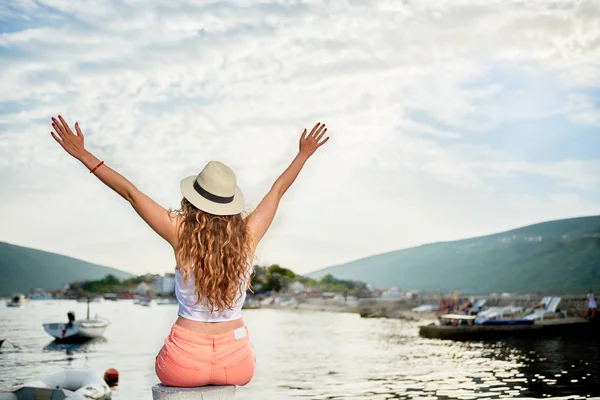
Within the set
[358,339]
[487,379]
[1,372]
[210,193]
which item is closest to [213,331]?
[210,193]

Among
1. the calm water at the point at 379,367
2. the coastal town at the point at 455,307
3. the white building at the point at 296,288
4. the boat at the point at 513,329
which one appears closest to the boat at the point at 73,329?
the calm water at the point at 379,367

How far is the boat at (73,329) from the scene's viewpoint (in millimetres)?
48875

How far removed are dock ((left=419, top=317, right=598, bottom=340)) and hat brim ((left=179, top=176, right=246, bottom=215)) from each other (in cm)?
4313

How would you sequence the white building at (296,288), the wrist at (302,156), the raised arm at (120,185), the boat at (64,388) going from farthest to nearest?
the white building at (296,288) → the boat at (64,388) → the wrist at (302,156) → the raised arm at (120,185)

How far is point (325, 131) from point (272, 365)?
30.2 metres

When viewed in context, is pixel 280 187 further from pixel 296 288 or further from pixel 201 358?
pixel 296 288

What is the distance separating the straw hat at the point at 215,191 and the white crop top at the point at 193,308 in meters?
0.39

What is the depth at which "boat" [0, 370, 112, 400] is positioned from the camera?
15977 mm

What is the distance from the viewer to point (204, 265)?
147 inches

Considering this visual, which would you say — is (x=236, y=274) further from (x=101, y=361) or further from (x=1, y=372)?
(x=101, y=361)

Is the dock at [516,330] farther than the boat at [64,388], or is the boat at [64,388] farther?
the dock at [516,330]

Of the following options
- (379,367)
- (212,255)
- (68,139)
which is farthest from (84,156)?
(379,367)

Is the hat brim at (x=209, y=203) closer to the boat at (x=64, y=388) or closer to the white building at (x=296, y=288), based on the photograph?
the boat at (x=64, y=388)

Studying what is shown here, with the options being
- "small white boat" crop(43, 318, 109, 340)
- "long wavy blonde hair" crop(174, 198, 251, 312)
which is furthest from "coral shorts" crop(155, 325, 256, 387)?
"small white boat" crop(43, 318, 109, 340)
